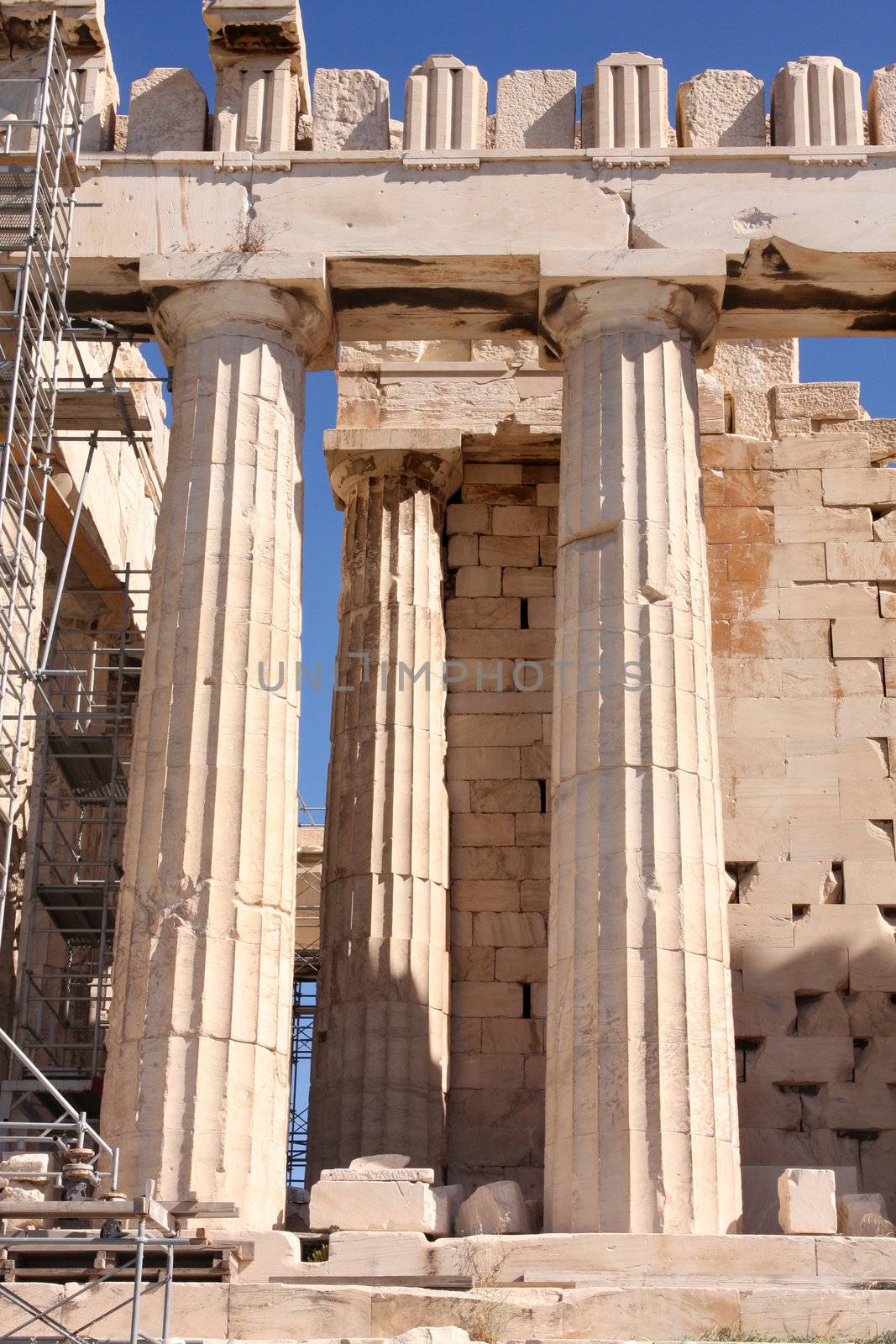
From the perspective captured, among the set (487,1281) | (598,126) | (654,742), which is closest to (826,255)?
(598,126)

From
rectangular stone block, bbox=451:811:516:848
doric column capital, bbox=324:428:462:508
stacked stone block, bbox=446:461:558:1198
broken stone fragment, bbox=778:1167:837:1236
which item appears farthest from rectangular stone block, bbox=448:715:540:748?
broken stone fragment, bbox=778:1167:837:1236

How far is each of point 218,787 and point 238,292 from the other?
517 cm

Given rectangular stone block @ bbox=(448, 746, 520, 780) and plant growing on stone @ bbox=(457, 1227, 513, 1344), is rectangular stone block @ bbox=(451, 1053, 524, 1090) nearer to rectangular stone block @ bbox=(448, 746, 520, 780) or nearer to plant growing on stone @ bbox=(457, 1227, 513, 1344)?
rectangular stone block @ bbox=(448, 746, 520, 780)

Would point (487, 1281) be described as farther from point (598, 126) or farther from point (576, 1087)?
point (598, 126)

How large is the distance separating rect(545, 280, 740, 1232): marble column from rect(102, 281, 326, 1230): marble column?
8.10 ft

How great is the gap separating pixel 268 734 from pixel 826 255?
728 centimetres

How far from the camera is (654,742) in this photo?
63.1 ft

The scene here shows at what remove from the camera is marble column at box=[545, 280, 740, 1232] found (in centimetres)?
1773

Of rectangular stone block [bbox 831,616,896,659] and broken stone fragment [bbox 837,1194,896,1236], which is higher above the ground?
rectangular stone block [bbox 831,616,896,659]

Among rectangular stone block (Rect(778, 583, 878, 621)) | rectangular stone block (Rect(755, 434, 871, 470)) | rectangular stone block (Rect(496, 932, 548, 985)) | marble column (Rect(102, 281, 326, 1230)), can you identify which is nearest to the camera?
marble column (Rect(102, 281, 326, 1230))

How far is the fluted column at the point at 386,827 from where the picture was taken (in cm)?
2211

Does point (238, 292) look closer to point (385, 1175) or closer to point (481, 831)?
point (481, 831)

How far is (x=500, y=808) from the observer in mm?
24297

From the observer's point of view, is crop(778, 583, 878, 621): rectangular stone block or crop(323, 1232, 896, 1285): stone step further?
crop(778, 583, 878, 621): rectangular stone block
